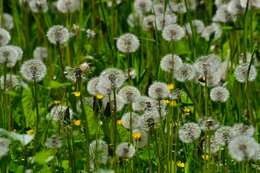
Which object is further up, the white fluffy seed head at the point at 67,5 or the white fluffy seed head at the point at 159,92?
the white fluffy seed head at the point at 67,5

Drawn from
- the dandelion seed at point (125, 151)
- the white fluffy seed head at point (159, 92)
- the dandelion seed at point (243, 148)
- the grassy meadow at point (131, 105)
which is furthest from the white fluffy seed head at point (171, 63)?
the dandelion seed at point (243, 148)

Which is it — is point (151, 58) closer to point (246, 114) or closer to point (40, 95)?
point (40, 95)

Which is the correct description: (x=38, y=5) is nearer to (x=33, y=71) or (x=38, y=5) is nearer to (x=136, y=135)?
(x=33, y=71)

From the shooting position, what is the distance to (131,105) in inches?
97.0

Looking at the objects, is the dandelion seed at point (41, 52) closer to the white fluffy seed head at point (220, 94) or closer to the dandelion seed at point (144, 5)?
the dandelion seed at point (144, 5)

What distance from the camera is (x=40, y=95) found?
10.8ft

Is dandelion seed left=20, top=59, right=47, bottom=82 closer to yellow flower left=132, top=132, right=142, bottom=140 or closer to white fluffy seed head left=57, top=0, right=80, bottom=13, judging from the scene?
yellow flower left=132, top=132, right=142, bottom=140

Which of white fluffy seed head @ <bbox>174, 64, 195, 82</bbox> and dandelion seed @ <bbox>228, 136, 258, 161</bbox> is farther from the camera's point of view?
white fluffy seed head @ <bbox>174, 64, 195, 82</bbox>

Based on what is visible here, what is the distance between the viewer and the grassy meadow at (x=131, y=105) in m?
2.23

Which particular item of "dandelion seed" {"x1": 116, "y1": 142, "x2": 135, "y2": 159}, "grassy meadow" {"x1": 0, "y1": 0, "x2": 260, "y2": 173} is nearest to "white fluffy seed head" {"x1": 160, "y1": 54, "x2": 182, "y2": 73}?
"grassy meadow" {"x1": 0, "y1": 0, "x2": 260, "y2": 173}

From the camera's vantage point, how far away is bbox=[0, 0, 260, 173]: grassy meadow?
2232 millimetres

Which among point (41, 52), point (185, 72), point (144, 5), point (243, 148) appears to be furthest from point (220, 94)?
point (41, 52)

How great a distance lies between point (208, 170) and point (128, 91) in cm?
38

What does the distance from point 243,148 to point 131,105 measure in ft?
2.03
